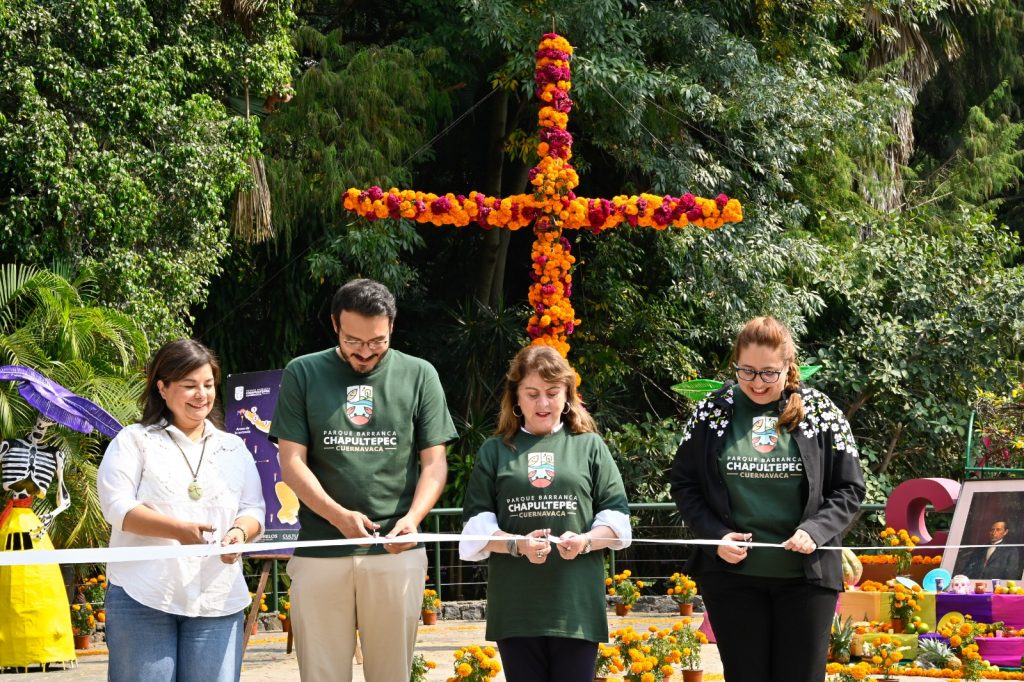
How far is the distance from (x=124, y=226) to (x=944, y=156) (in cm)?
1567

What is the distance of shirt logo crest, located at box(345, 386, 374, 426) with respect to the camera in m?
4.30

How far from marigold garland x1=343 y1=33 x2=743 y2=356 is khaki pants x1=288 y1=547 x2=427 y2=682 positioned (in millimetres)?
4770

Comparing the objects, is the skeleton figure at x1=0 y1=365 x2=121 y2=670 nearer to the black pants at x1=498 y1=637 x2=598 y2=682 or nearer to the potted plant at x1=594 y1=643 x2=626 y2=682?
the potted plant at x1=594 y1=643 x2=626 y2=682

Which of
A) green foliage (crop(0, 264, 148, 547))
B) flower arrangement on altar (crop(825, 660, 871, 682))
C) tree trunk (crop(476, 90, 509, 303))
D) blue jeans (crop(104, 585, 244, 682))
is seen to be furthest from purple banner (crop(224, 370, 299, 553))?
tree trunk (crop(476, 90, 509, 303))

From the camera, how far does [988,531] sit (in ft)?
31.0

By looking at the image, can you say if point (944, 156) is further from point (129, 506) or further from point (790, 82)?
point (129, 506)

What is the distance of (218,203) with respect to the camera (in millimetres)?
11625

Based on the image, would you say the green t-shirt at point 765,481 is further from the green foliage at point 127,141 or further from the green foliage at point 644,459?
the green foliage at point 644,459

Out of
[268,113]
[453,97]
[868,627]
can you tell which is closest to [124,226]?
[268,113]

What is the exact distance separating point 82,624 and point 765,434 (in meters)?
7.35

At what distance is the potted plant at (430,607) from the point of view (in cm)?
1091

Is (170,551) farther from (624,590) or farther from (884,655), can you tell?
(624,590)

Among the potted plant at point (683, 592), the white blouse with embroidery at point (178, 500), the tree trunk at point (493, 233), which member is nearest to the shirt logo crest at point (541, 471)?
the white blouse with embroidery at point (178, 500)

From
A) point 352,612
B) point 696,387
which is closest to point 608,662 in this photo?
point 352,612
